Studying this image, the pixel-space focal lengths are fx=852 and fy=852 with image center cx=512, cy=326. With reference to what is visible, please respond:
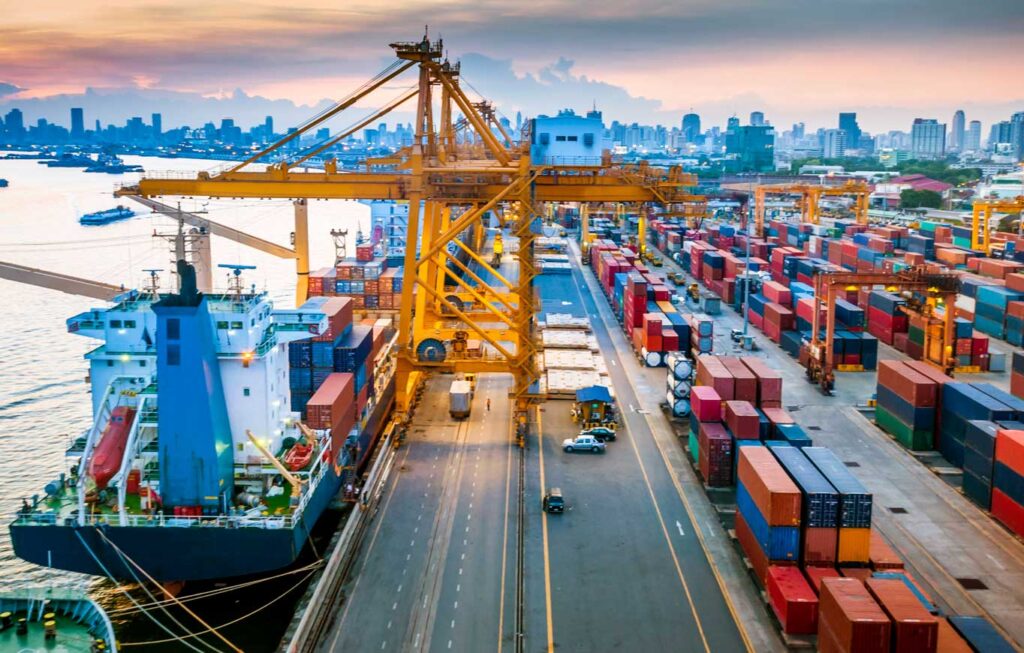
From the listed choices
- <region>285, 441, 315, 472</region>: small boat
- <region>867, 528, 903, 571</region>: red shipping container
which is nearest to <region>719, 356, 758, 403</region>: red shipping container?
<region>867, 528, 903, 571</region>: red shipping container

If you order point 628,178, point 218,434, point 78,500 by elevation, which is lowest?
point 78,500

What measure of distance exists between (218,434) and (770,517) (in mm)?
14985

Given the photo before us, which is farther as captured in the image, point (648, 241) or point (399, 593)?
point (648, 241)

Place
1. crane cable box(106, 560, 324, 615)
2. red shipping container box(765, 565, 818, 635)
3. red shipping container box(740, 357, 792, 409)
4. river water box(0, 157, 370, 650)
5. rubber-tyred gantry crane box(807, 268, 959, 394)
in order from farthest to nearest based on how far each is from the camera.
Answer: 1. rubber-tyred gantry crane box(807, 268, 959, 394)
2. red shipping container box(740, 357, 792, 409)
3. river water box(0, 157, 370, 650)
4. crane cable box(106, 560, 324, 615)
5. red shipping container box(765, 565, 818, 635)

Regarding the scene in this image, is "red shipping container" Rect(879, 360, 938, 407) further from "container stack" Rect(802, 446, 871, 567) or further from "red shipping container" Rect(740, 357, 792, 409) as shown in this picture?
"container stack" Rect(802, 446, 871, 567)

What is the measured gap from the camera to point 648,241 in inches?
4604

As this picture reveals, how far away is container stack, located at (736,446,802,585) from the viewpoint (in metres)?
21.4

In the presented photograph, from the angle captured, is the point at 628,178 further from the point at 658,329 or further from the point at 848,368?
the point at 848,368

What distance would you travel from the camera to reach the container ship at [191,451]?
22656mm

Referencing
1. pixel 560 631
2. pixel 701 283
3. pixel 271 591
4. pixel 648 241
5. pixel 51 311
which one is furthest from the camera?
pixel 648 241

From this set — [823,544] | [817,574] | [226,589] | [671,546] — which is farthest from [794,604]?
[226,589]

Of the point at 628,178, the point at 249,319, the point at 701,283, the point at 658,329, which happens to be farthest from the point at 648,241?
the point at 249,319

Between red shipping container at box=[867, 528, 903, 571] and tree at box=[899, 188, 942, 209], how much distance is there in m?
134

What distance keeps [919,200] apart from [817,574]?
13769 centimetres
